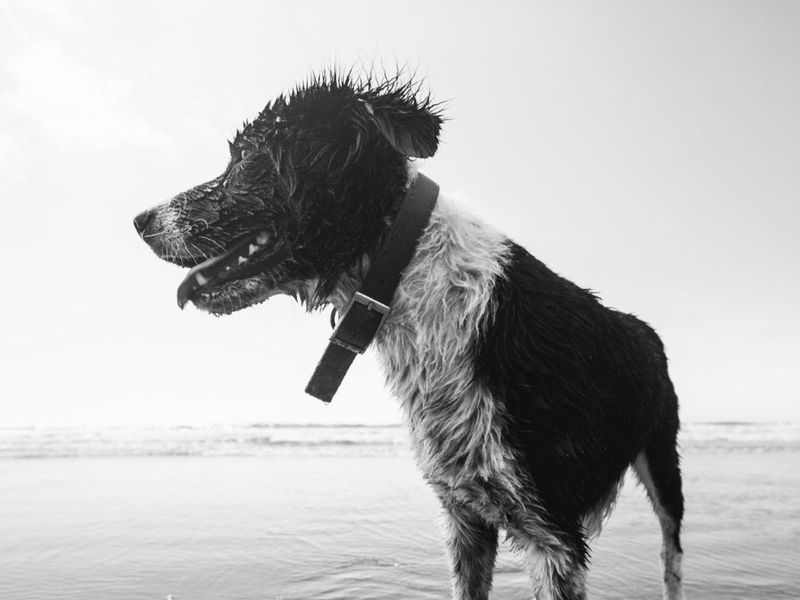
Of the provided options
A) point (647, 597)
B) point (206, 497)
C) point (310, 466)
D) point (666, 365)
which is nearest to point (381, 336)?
point (666, 365)

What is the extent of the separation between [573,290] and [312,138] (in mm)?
1116

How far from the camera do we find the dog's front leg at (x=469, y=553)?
233cm

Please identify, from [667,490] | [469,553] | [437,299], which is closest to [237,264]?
[437,299]

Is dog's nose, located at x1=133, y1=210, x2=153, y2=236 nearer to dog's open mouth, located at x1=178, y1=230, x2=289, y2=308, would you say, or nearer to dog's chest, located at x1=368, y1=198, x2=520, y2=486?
dog's open mouth, located at x1=178, y1=230, x2=289, y2=308

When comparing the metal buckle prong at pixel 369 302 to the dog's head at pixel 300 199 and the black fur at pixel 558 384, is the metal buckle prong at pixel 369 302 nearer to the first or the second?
the dog's head at pixel 300 199

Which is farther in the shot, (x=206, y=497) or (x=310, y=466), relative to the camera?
(x=310, y=466)

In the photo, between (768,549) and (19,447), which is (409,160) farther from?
(19,447)

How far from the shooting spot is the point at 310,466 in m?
11.3

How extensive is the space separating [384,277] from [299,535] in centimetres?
423

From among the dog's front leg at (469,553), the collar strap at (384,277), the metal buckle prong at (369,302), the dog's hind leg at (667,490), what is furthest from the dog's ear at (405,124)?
the dog's hind leg at (667,490)

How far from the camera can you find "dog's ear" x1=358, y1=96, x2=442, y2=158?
1.99 m

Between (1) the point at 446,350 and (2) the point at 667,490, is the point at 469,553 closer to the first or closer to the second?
(1) the point at 446,350

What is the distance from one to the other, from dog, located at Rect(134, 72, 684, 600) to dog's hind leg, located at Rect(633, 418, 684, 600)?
40.4 inches

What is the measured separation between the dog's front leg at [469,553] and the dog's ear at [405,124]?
4.38 feet
